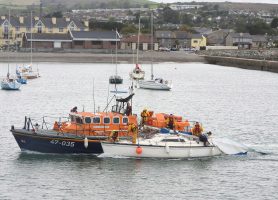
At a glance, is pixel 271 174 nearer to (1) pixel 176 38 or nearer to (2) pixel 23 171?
(2) pixel 23 171

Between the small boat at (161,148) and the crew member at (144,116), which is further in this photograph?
the crew member at (144,116)

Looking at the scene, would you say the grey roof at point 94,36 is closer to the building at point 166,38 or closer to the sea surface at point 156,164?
the building at point 166,38

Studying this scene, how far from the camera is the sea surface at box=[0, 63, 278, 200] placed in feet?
118

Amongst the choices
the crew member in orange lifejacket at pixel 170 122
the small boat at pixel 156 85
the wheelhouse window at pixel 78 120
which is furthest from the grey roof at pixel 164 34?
the wheelhouse window at pixel 78 120

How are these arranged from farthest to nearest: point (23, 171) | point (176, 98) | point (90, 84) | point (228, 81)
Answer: point (228, 81)
point (90, 84)
point (176, 98)
point (23, 171)

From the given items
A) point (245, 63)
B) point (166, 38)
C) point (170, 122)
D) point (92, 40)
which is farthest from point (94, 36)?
point (170, 122)

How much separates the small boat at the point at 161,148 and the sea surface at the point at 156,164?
13.4 inches

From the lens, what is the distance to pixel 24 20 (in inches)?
6821

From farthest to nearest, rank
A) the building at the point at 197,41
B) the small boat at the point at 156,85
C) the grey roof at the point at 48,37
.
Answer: the building at the point at 197,41, the grey roof at the point at 48,37, the small boat at the point at 156,85

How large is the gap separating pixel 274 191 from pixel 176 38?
158500 millimetres

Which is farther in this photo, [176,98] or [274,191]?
[176,98]

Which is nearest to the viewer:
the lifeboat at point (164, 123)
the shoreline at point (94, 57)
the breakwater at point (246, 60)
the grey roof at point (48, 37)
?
the lifeboat at point (164, 123)

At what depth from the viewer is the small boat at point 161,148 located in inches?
1599

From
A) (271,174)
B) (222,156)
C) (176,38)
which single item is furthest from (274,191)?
(176,38)
